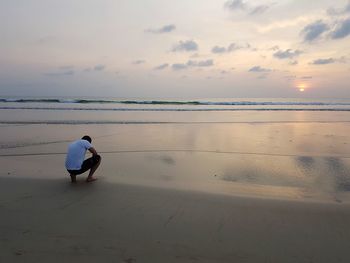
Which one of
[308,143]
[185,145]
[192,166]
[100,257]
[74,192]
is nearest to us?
[100,257]

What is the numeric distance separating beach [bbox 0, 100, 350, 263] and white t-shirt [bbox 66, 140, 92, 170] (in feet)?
1.23

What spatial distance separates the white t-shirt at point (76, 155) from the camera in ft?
23.4

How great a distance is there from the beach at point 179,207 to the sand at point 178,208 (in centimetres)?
2

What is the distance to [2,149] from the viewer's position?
436 inches

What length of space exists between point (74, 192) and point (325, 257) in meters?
4.38

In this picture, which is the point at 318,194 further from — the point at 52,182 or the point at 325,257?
the point at 52,182

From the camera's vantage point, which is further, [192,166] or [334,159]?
[334,159]

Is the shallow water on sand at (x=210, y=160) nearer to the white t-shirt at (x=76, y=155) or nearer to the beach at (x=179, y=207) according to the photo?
the beach at (x=179, y=207)

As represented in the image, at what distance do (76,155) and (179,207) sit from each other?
2831 mm

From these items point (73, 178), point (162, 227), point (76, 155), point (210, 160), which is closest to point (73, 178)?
point (73, 178)

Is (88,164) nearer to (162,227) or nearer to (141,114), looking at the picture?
(162,227)

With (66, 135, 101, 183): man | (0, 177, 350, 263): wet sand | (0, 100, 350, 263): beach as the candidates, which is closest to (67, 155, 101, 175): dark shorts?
(66, 135, 101, 183): man

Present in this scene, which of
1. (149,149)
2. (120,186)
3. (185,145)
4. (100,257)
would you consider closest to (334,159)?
(185,145)

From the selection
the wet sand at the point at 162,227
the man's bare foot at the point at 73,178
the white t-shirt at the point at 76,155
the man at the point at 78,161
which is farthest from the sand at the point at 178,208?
the white t-shirt at the point at 76,155
